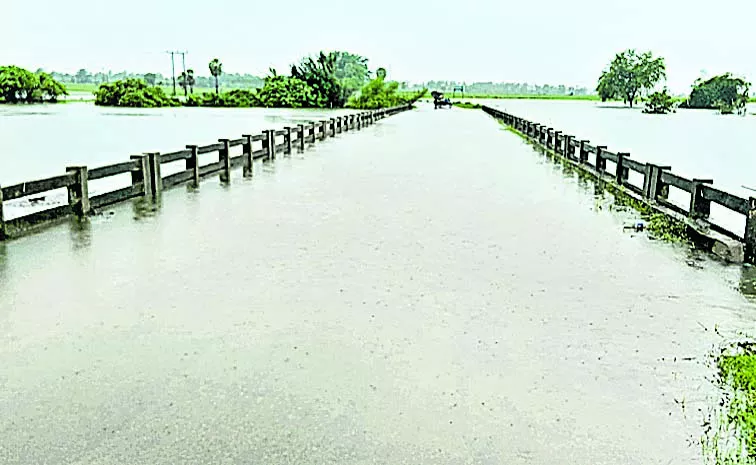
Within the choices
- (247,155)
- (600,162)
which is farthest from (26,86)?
(600,162)

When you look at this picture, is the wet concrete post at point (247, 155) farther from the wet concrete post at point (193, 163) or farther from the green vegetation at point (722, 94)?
the green vegetation at point (722, 94)

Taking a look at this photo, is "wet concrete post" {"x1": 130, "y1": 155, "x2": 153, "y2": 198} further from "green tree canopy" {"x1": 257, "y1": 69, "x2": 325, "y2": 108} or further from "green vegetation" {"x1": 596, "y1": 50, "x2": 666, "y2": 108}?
"green vegetation" {"x1": 596, "y1": 50, "x2": 666, "y2": 108}

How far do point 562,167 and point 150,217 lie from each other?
1143 cm

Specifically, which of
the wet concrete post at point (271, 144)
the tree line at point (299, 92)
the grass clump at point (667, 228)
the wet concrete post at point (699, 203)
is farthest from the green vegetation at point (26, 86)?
the wet concrete post at point (699, 203)

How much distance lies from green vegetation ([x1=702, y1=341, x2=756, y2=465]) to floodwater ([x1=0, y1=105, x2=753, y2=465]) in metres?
0.10

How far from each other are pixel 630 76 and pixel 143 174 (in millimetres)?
142060

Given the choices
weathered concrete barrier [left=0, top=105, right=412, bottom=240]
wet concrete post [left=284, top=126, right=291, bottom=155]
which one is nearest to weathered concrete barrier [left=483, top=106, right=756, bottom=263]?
weathered concrete barrier [left=0, top=105, right=412, bottom=240]

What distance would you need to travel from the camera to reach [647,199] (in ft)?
40.2

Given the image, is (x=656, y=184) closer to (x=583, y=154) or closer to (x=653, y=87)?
(x=583, y=154)

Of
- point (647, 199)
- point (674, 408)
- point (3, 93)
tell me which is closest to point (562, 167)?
point (647, 199)

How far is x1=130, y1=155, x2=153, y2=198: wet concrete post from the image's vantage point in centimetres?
1302

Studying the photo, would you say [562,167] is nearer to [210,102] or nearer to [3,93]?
[210,102]

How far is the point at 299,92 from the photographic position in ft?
319

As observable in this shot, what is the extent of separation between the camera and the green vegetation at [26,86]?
360 ft
